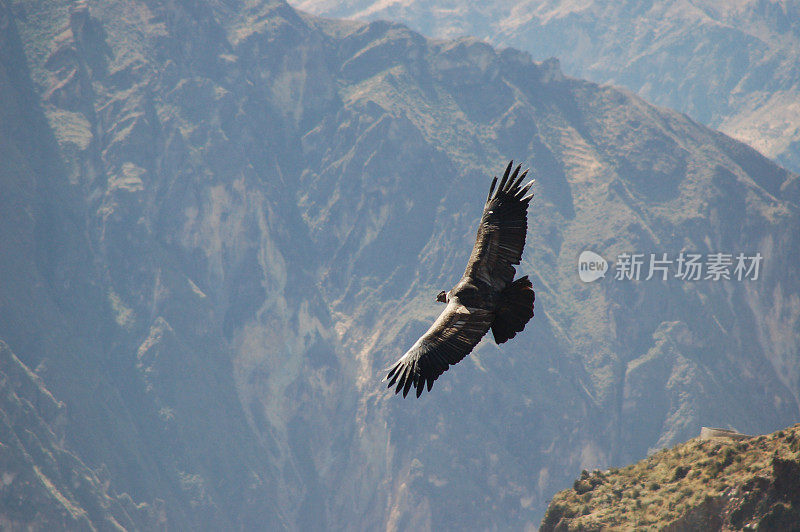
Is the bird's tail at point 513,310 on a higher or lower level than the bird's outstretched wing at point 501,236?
lower

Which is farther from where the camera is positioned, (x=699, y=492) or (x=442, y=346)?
(x=699, y=492)

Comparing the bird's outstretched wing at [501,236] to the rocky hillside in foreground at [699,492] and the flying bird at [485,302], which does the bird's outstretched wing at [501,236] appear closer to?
the flying bird at [485,302]

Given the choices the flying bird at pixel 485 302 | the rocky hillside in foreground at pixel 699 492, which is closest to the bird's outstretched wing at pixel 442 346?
the flying bird at pixel 485 302

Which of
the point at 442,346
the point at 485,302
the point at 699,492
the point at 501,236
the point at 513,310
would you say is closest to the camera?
the point at 442,346

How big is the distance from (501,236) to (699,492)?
185ft

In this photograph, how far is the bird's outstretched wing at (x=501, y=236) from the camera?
132ft

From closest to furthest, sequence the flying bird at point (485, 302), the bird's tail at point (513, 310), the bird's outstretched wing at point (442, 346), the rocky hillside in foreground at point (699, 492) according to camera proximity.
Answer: the bird's outstretched wing at point (442, 346)
the flying bird at point (485, 302)
the bird's tail at point (513, 310)
the rocky hillside in foreground at point (699, 492)

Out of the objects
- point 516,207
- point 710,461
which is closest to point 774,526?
point 710,461

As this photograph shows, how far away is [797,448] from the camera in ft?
263

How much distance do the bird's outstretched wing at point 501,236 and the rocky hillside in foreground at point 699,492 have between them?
51.2 metres

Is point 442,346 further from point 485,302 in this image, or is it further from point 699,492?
point 699,492

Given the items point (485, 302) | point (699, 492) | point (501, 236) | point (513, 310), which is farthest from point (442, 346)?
point (699, 492)

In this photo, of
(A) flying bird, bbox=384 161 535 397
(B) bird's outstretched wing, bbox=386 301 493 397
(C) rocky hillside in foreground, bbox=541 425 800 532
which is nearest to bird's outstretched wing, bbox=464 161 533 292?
(A) flying bird, bbox=384 161 535 397

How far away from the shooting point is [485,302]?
39.1m
